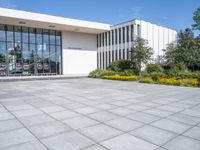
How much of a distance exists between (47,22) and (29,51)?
537 centimetres

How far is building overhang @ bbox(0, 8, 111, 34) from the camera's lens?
21727mm

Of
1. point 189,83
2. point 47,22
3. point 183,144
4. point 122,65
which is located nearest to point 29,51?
point 47,22

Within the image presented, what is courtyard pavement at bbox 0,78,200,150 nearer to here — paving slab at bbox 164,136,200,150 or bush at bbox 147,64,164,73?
paving slab at bbox 164,136,200,150

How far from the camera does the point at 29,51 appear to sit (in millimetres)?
25906

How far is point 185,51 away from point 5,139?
76.7 ft

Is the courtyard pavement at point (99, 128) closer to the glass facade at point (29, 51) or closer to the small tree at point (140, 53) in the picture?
the small tree at point (140, 53)

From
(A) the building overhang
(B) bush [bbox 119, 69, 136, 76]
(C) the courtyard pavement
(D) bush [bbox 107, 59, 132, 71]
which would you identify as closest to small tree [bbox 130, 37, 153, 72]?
(B) bush [bbox 119, 69, 136, 76]

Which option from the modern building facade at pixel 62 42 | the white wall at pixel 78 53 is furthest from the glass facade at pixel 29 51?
the white wall at pixel 78 53

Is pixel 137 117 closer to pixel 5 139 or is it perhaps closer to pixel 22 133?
pixel 22 133

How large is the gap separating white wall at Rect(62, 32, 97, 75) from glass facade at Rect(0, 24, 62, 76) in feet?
3.74

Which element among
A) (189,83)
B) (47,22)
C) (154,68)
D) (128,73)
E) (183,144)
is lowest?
(183,144)

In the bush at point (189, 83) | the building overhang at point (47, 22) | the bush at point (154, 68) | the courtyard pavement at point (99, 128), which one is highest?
the building overhang at point (47, 22)

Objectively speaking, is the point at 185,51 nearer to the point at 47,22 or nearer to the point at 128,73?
the point at 128,73

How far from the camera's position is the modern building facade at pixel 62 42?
79.4 ft
